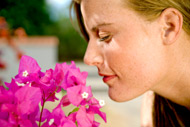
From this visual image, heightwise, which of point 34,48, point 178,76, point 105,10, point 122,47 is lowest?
point 34,48

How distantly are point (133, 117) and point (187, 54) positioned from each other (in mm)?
2725

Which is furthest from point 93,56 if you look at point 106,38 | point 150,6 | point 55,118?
point 55,118

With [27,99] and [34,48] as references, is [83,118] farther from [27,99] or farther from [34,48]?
[34,48]

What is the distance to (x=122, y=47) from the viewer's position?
836mm

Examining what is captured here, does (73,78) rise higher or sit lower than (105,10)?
lower

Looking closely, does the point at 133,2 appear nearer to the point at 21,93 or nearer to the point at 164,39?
the point at 164,39

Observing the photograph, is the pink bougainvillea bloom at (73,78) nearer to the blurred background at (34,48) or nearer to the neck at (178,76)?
the neck at (178,76)

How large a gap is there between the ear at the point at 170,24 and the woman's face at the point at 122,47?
2 cm

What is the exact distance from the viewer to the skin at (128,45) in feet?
2.73

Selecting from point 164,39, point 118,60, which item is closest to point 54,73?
point 118,60

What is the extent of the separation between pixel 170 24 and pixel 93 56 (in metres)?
0.27

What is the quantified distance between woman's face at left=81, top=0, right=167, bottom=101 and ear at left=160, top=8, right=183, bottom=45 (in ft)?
0.08

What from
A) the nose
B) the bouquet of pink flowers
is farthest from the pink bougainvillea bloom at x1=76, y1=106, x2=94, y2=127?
the nose

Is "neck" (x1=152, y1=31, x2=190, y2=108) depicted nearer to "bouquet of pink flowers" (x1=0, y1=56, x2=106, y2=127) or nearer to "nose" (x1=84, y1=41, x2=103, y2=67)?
"nose" (x1=84, y1=41, x2=103, y2=67)
